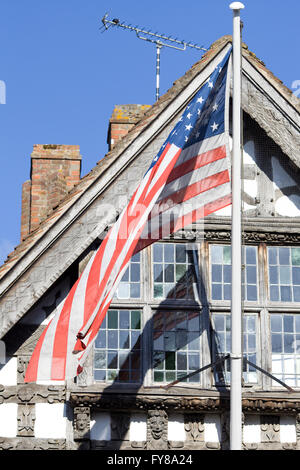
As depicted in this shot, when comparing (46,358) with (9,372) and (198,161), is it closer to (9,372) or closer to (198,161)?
(9,372)

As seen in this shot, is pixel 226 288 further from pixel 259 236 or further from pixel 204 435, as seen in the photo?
pixel 204 435

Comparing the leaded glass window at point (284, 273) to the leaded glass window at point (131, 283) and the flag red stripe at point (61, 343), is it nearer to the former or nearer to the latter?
the leaded glass window at point (131, 283)

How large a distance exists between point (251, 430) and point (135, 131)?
3990 millimetres

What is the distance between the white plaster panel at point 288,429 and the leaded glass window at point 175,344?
1159mm

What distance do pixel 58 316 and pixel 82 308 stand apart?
1.05ft

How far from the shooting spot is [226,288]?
14594 mm

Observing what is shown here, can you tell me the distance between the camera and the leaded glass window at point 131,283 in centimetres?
1446

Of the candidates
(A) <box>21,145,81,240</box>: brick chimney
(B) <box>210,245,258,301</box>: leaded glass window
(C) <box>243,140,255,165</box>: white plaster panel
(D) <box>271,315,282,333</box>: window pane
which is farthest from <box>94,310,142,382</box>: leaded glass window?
(A) <box>21,145,81,240</box>: brick chimney

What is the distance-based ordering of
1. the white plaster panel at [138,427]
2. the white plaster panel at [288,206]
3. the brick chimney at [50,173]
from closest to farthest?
the white plaster panel at [138,427], the white plaster panel at [288,206], the brick chimney at [50,173]

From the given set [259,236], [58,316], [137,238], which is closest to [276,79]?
[259,236]

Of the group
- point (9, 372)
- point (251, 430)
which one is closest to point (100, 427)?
point (9, 372)

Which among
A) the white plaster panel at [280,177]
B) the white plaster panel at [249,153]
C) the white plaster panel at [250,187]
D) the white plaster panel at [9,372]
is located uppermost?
the white plaster panel at [249,153]

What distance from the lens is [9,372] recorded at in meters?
13.9

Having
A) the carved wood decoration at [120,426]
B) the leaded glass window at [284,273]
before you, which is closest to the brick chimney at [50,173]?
the leaded glass window at [284,273]
